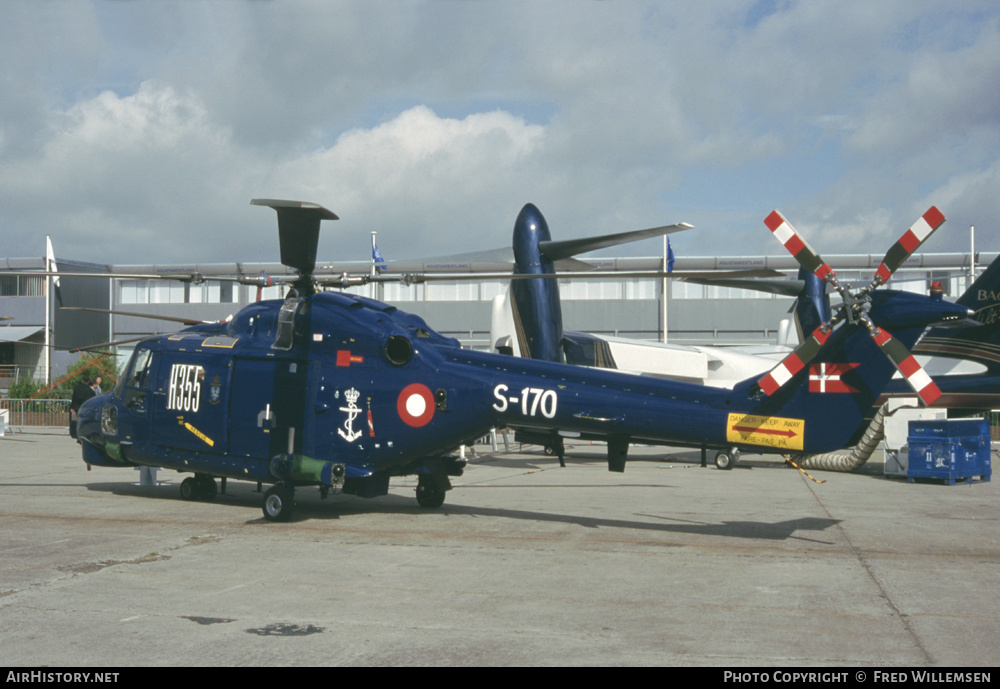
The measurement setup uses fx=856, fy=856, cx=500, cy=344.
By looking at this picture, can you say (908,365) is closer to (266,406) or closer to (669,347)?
(266,406)

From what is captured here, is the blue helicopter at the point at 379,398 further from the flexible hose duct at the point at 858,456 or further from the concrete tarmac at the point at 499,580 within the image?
the flexible hose duct at the point at 858,456

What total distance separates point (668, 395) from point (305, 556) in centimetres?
514

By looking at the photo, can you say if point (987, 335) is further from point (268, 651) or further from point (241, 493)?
point (268, 651)

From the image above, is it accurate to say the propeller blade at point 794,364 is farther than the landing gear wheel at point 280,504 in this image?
No

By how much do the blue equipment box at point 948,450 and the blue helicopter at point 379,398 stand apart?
10021 millimetres

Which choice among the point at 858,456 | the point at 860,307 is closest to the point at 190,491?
the point at 860,307

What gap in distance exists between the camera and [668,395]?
11.6m

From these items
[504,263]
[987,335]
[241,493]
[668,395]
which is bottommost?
[241,493]

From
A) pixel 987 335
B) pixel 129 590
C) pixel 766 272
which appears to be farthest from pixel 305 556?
pixel 987 335

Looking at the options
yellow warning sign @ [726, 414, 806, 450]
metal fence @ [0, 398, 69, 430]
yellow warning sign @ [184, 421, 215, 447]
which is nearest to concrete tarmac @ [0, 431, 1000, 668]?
yellow warning sign @ [184, 421, 215, 447]

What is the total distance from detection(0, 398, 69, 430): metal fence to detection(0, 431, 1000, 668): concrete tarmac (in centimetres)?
2421

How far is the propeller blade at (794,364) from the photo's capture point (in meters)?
10.8

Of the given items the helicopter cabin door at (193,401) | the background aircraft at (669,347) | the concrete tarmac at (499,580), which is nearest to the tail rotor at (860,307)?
the background aircraft at (669,347)
